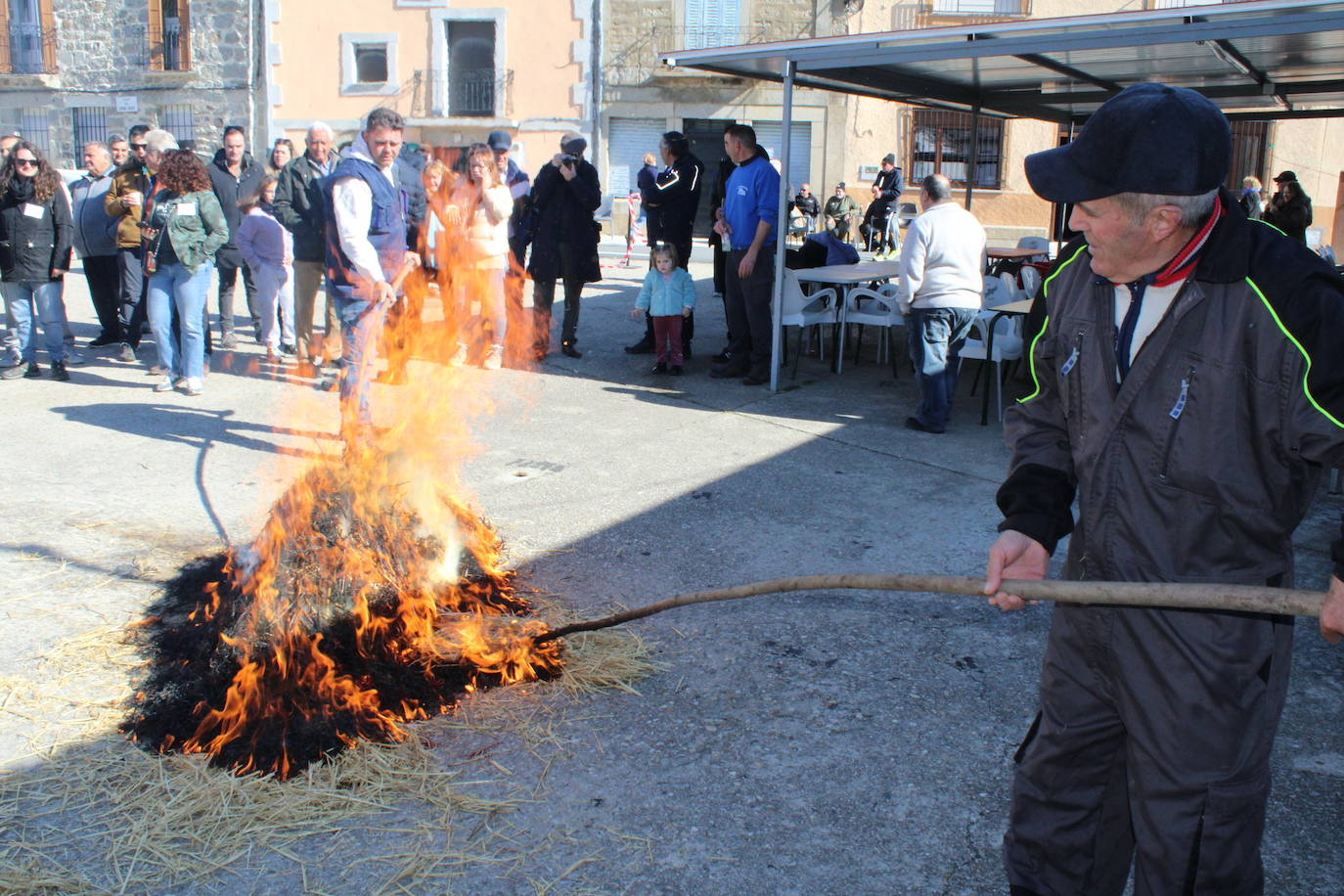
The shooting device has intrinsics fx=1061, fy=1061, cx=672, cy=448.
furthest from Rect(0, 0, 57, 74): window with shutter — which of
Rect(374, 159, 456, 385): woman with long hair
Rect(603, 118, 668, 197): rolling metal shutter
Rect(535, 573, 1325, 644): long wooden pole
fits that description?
Rect(535, 573, 1325, 644): long wooden pole

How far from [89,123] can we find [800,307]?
103ft

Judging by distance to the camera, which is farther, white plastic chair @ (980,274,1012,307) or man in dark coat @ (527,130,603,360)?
man in dark coat @ (527,130,603,360)

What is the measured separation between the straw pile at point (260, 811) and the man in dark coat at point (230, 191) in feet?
22.5

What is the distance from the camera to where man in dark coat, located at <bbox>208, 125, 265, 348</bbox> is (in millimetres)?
9680

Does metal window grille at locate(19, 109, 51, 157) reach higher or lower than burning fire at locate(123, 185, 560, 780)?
higher

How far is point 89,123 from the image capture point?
32.7 metres

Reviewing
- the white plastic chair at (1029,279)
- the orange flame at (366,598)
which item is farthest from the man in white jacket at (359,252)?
the white plastic chair at (1029,279)

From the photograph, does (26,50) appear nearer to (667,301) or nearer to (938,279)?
(667,301)

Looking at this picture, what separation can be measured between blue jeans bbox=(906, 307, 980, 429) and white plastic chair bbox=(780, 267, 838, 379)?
1.54 meters

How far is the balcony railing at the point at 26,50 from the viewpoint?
32938 millimetres

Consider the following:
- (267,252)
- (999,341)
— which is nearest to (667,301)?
(999,341)

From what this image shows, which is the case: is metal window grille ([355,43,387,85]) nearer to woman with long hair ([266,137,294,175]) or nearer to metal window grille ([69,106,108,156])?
metal window grille ([69,106,108,156])

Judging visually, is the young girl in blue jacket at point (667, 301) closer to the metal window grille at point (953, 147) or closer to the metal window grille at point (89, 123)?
the metal window grille at point (953, 147)

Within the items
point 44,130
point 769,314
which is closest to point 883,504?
point 769,314
